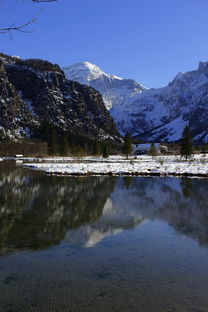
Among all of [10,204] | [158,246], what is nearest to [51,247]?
[158,246]

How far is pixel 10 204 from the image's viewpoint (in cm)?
2095

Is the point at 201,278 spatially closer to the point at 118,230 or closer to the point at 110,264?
the point at 110,264

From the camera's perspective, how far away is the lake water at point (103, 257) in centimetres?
786

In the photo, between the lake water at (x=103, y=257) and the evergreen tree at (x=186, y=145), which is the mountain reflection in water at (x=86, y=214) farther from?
the evergreen tree at (x=186, y=145)

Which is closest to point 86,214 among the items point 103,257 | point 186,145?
point 103,257

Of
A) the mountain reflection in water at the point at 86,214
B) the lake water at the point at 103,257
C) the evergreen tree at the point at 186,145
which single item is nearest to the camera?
the lake water at the point at 103,257

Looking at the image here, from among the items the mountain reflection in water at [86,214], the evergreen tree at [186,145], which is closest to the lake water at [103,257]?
the mountain reflection in water at [86,214]

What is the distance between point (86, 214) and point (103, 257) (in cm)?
742

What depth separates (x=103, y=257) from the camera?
10891 mm

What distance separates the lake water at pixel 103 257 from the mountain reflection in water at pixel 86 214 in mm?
44

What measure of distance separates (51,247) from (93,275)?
10.6 ft

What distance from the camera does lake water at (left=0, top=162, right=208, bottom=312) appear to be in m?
7.86

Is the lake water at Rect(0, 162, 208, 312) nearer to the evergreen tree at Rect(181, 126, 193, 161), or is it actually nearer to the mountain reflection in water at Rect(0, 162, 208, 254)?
the mountain reflection in water at Rect(0, 162, 208, 254)

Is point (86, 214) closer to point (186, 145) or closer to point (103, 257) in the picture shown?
point (103, 257)
